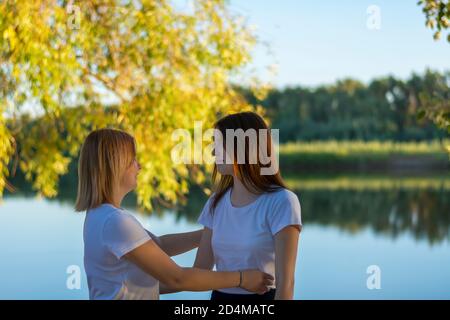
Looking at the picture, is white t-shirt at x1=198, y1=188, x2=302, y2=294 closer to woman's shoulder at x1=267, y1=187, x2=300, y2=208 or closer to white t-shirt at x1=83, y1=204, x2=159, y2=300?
woman's shoulder at x1=267, y1=187, x2=300, y2=208

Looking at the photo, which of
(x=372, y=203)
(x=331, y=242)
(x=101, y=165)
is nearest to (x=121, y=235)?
(x=101, y=165)

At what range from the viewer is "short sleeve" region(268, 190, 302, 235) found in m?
1.77

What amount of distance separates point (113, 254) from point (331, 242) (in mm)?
14327

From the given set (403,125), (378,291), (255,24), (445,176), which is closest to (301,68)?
(403,125)

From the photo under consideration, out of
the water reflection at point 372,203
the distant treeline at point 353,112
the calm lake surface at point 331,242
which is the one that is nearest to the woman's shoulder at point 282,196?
the calm lake surface at point 331,242

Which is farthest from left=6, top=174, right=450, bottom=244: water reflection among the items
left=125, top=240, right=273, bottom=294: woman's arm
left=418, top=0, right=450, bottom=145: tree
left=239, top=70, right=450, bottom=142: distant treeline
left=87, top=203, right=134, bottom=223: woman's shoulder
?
left=87, top=203, right=134, bottom=223: woman's shoulder

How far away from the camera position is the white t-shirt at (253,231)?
1.81m

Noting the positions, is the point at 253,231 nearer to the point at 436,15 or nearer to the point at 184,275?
the point at 184,275

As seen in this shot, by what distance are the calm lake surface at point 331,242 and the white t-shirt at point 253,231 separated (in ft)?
26.1

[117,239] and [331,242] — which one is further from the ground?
[117,239]

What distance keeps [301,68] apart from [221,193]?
26.4 meters

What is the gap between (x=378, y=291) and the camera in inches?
501

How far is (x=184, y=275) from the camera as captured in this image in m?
1.74

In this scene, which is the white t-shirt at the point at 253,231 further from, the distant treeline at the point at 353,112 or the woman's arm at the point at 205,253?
the distant treeline at the point at 353,112
